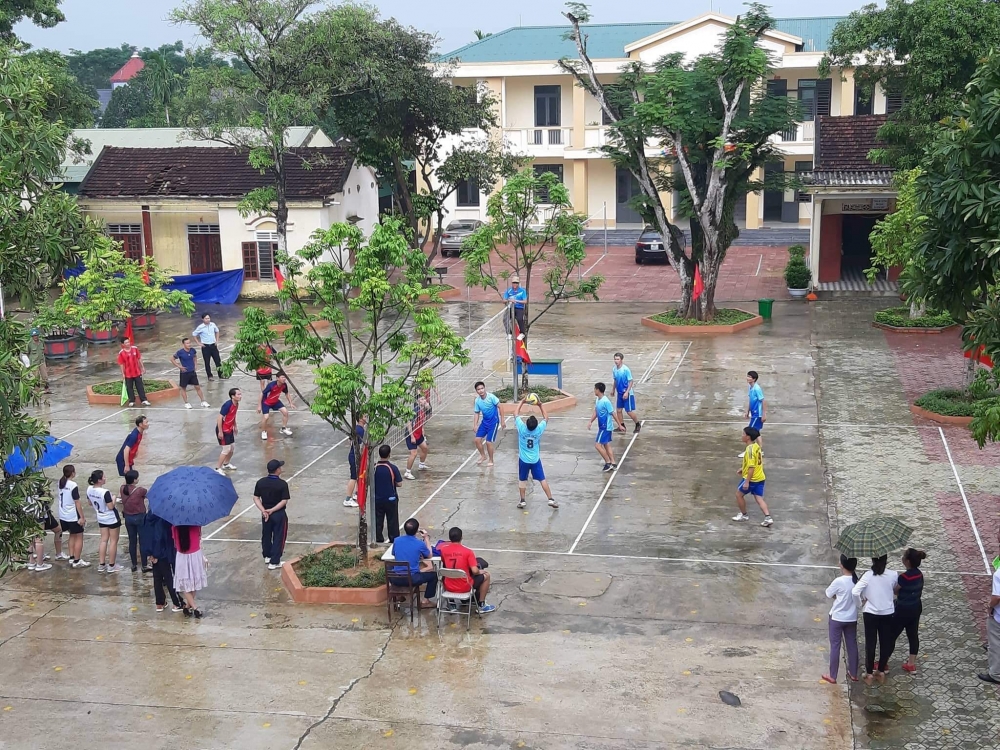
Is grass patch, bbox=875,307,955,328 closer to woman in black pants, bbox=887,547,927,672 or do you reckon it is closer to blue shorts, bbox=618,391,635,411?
blue shorts, bbox=618,391,635,411

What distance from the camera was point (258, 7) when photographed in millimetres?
31094

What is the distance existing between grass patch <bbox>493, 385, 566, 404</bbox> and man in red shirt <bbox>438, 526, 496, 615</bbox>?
941 cm

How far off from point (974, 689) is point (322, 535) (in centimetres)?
841

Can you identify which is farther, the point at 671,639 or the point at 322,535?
the point at 322,535

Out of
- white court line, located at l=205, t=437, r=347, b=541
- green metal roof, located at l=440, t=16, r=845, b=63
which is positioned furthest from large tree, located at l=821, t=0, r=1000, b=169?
green metal roof, located at l=440, t=16, r=845, b=63

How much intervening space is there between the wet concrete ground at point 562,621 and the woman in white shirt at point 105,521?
0.94 ft

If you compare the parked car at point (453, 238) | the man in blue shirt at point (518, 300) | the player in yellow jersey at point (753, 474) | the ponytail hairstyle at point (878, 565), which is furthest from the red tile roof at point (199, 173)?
the ponytail hairstyle at point (878, 565)

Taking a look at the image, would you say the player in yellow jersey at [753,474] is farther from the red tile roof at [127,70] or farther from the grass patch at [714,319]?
the red tile roof at [127,70]

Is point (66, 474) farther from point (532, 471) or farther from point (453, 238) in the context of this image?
point (453, 238)

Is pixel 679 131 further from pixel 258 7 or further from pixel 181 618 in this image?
pixel 181 618

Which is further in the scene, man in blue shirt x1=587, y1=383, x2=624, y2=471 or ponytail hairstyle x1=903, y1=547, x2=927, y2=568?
man in blue shirt x1=587, y1=383, x2=624, y2=471

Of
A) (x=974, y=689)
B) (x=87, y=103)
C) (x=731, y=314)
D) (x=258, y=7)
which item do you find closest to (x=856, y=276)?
(x=731, y=314)

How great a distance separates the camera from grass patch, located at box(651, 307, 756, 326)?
2986 centimetres

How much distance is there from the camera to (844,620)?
422 inches
